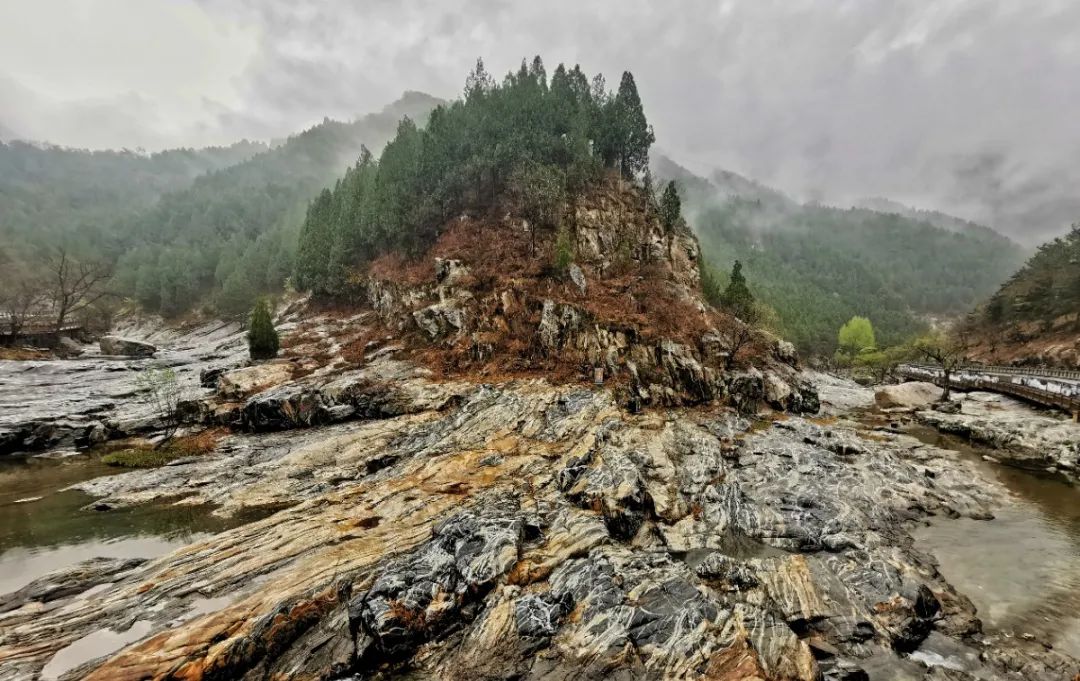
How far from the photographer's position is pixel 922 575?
1903 cm

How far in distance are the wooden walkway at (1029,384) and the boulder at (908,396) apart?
680 centimetres

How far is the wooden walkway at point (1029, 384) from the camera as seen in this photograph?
4600cm

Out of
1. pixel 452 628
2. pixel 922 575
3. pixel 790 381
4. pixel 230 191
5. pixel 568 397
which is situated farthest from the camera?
pixel 230 191

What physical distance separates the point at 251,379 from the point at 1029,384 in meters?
87.3

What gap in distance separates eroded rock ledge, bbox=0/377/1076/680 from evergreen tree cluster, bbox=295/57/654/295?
41918 mm

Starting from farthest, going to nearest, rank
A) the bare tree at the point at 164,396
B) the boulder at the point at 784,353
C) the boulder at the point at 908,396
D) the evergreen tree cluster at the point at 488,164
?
the evergreen tree cluster at the point at 488,164
the boulder at the point at 908,396
the boulder at the point at 784,353
the bare tree at the point at 164,396

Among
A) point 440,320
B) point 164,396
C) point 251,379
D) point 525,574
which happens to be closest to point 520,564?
point 525,574

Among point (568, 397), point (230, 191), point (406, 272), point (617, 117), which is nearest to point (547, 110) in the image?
point (617, 117)

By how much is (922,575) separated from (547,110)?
241 ft

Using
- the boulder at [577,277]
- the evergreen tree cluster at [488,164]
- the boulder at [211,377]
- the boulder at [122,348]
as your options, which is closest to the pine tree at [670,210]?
the evergreen tree cluster at [488,164]

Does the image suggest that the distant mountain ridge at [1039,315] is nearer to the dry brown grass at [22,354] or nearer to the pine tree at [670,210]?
the pine tree at [670,210]

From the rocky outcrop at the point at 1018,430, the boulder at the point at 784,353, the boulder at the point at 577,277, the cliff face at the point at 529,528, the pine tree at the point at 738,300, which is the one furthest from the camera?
the pine tree at the point at 738,300

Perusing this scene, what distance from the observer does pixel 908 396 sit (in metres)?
58.4

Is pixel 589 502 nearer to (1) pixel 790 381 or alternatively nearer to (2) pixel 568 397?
(2) pixel 568 397
